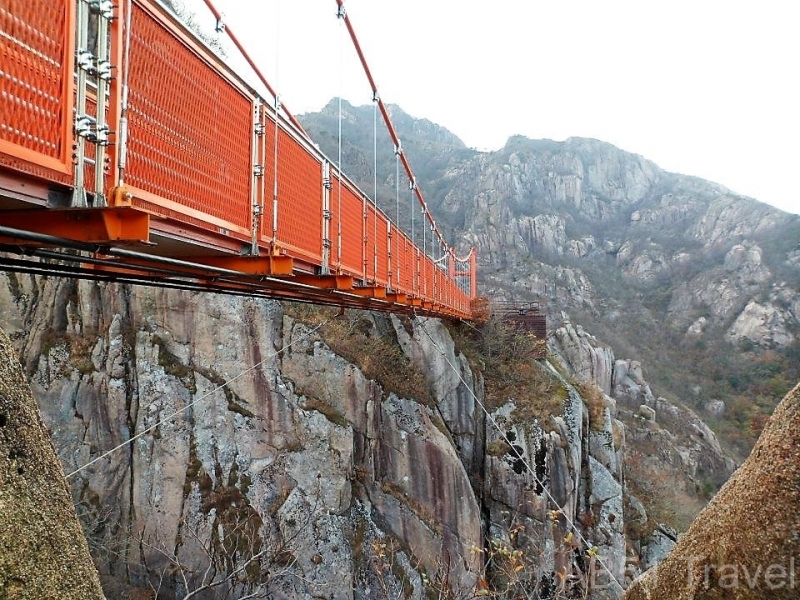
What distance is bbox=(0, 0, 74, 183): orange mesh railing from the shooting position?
3.55 ft

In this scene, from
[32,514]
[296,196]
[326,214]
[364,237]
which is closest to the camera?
[32,514]

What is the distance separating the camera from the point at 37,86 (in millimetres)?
1164

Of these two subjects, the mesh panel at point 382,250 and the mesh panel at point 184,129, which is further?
the mesh panel at point 382,250

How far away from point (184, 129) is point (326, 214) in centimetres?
164

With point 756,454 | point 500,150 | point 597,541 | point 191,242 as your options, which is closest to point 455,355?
point 597,541

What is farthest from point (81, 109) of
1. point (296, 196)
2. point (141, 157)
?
point (296, 196)

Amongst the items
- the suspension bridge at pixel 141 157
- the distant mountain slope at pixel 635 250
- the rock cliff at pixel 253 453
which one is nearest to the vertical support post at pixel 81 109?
the suspension bridge at pixel 141 157

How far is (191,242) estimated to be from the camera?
1848 millimetres

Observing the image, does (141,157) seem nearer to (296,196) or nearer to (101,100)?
(101,100)

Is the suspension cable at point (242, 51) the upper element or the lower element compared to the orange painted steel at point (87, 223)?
upper

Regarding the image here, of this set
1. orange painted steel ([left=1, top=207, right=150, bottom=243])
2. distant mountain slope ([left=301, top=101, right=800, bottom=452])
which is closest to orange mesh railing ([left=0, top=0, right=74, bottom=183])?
orange painted steel ([left=1, top=207, right=150, bottom=243])

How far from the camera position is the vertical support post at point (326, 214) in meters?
3.38

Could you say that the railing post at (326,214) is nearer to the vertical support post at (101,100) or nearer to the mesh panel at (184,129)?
the mesh panel at (184,129)

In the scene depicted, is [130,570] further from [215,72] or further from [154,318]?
[215,72]
